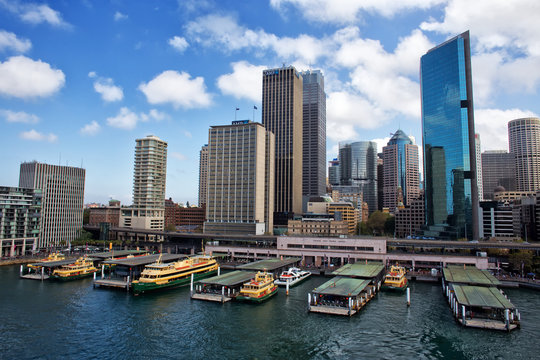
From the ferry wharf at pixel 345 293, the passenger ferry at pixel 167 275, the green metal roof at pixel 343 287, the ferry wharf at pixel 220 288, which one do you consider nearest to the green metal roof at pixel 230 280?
the ferry wharf at pixel 220 288

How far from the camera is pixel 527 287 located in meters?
86.9

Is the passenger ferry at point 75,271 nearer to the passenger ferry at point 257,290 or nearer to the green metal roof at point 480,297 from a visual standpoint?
the passenger ferry at point 257,290

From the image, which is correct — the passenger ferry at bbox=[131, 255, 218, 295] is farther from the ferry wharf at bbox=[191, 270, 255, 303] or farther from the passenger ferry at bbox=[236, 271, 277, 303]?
the passenger ferry at bbox=[236, 271, 277, 303]

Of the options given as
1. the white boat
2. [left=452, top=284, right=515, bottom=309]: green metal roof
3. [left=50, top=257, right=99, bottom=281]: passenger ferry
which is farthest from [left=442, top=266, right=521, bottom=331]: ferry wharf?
[left=50, top=257, right=99, bottom=281]: passenger ferry

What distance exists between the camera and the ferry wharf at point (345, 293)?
64.1m

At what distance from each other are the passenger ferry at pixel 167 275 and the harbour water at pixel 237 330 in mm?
3865

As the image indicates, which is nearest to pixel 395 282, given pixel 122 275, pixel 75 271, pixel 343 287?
pixel 343 287

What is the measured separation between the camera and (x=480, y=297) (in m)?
63.4

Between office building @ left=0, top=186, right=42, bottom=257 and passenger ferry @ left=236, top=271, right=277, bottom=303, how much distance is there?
11111 centimetres

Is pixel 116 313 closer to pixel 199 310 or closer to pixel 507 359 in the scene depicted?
pixel 199 310

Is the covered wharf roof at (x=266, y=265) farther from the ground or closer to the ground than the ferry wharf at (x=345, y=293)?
farther from the ground

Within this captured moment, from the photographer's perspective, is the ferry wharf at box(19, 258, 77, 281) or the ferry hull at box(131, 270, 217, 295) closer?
the ferry hull at box(131, 270, 217, 295)

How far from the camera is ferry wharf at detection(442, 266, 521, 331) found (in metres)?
55.7

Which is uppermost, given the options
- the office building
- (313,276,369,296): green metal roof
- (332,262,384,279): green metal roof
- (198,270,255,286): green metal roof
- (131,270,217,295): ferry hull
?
the office building
